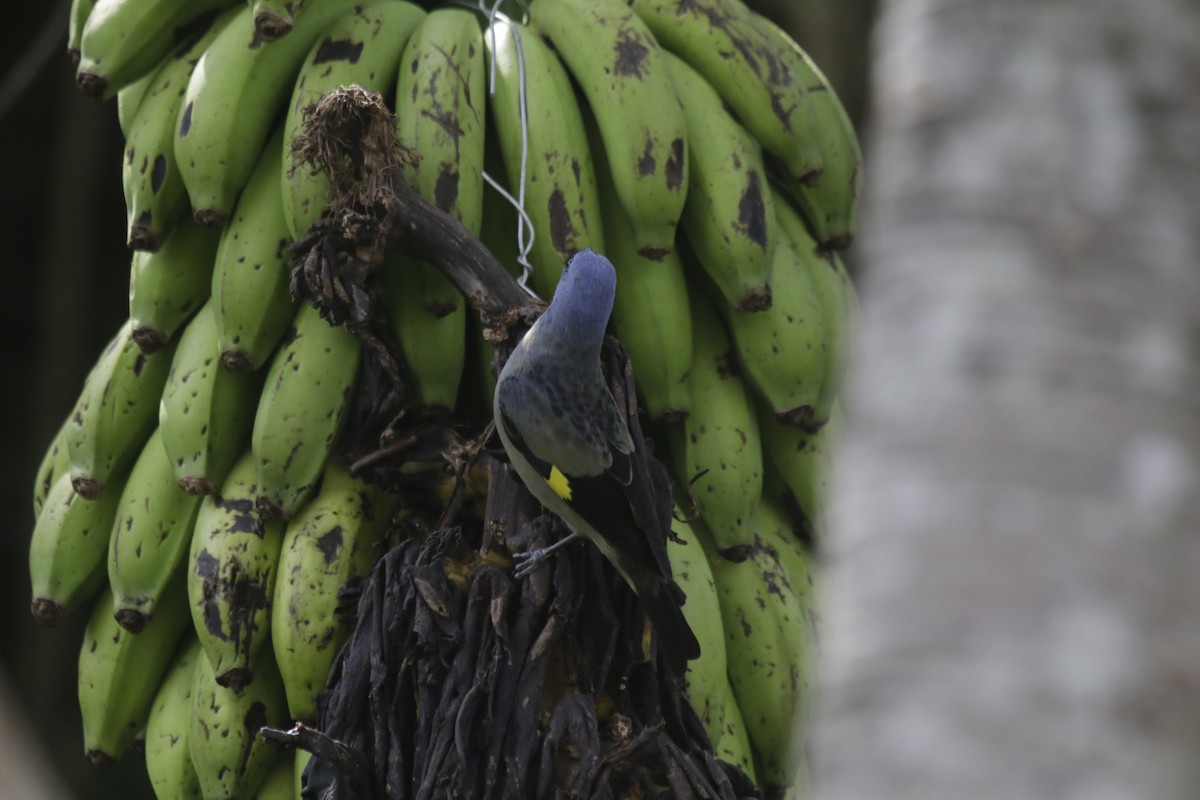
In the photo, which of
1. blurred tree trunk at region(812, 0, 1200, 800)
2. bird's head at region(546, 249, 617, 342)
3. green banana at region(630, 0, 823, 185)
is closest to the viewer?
blurred tree trunk at region(812, 0, 1200, 800)

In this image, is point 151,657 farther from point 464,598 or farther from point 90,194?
point 90,194

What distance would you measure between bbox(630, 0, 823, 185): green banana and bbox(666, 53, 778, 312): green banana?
28 millimetres

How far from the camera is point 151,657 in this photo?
1868mm

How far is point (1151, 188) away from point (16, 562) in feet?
14.4

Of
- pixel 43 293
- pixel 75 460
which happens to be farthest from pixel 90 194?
pixel 75 460

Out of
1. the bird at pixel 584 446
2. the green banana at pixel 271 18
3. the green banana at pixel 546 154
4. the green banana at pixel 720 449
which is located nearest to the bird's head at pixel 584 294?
the bird at pixel 584 446

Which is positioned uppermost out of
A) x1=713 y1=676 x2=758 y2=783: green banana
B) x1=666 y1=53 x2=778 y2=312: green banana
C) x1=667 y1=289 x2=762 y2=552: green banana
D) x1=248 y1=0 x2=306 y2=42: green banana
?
x1=248 y1=0 x2=306 y2=42: green banana

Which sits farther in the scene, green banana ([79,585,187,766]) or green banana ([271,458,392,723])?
green banana ([79,585,187,766])

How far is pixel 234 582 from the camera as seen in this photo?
1.69 meters

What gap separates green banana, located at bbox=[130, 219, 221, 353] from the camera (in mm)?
1837

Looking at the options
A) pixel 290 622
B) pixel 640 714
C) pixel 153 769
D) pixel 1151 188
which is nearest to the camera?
pixel 1151 188

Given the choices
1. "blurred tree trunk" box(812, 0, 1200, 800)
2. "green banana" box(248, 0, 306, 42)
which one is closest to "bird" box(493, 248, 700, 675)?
"green banana" box(248, 0, 306, 42)

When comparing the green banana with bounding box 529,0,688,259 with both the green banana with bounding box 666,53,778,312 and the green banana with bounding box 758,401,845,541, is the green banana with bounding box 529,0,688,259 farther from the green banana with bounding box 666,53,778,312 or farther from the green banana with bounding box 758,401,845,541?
the green banana with bounding box 758,401,845,541

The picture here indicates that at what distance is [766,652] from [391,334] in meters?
0.61
